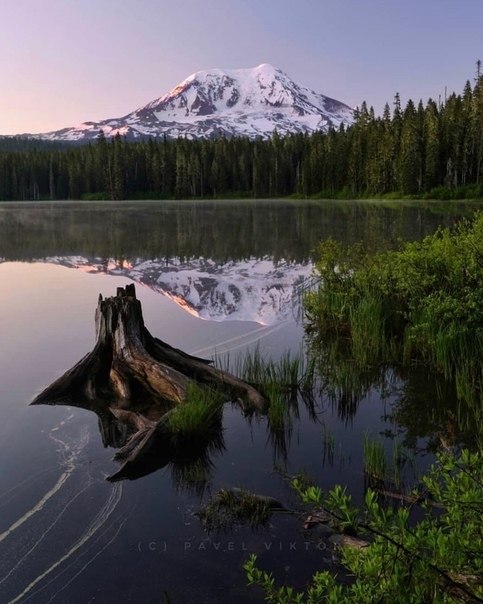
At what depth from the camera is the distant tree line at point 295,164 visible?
90250 mm

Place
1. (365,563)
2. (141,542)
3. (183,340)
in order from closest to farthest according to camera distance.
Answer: (365,563) < (141,542) < (183,340)

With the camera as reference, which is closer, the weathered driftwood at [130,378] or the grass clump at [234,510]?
the grass clump at [234,510]

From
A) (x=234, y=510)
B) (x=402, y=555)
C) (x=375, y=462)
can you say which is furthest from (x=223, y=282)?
(x=402, y=555)

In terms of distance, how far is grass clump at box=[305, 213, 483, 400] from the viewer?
9.87 metres

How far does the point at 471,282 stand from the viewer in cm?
1126

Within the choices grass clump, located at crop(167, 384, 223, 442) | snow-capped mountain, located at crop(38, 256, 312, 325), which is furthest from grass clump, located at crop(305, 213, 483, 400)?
grass clump, located at crop(167, 384, 223, 442)

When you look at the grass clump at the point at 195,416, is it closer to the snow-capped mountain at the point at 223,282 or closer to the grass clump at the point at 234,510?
the grass clump at the point at 234,510

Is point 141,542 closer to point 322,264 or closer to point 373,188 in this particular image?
point 322,264

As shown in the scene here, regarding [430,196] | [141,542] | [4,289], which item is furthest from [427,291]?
[430,196]

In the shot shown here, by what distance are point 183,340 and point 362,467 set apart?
7.00 meters

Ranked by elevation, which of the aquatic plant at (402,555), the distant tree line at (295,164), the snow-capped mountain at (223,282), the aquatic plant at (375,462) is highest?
the distant tree line at (295,164)

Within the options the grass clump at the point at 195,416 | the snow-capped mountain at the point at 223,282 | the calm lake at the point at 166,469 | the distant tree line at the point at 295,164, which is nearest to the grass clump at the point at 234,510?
the calm lake at the point at 166,469

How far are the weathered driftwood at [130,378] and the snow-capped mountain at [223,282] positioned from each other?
5.52 metres

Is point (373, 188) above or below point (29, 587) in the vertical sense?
above
